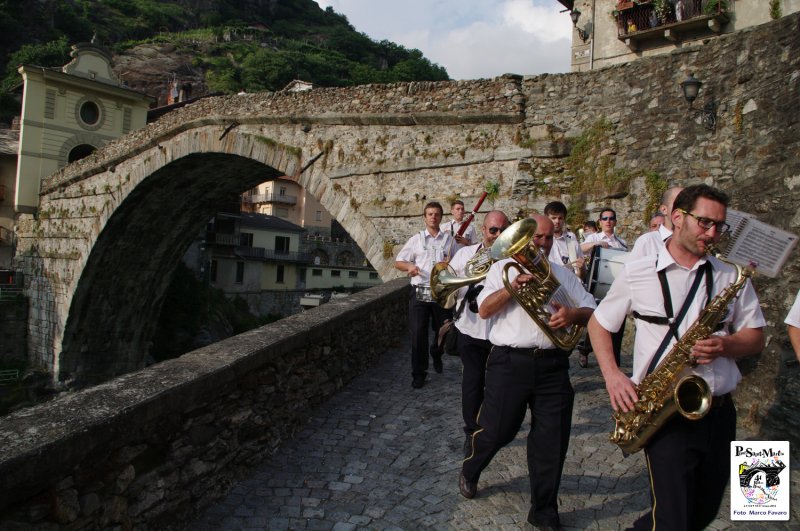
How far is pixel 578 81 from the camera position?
327 inches

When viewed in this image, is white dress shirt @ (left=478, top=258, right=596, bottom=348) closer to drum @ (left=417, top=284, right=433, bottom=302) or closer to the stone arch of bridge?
drum @ (left=417, top=284, right=433, bottom=302)

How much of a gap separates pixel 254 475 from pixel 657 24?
14.8m

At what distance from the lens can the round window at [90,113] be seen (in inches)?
992

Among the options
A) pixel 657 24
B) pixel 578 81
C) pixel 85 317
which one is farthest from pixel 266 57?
pixel 578 81

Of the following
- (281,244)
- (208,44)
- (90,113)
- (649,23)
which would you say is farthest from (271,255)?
(208,44)

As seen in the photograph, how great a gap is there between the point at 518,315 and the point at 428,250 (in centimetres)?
252

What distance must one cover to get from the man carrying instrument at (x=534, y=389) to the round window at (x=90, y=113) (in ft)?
88.6

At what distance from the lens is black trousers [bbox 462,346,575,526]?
9.30 ft

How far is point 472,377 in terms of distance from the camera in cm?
385

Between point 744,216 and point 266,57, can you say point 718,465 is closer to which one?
point 744,216

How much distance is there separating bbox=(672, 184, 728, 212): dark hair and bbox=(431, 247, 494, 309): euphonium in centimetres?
167

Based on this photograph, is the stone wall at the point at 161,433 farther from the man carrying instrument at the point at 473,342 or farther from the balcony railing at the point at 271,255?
the balcony railing at the point at 271,255

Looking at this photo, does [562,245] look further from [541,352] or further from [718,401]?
[718,401]

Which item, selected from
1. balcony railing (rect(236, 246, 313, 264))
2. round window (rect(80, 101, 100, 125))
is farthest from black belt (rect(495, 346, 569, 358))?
balcony railing (rect(236, 246, 313, 264))
